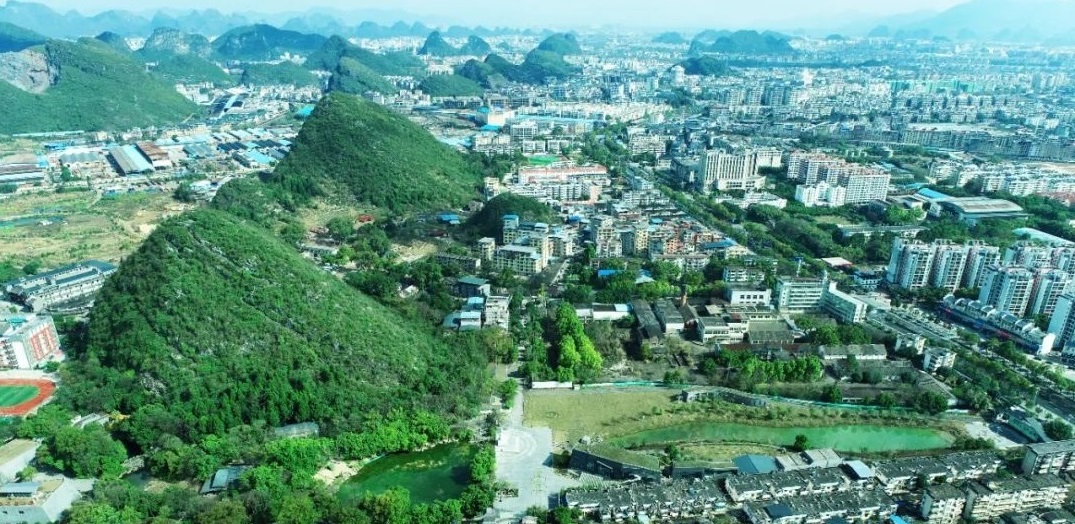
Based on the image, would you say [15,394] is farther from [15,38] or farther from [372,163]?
[15,38]

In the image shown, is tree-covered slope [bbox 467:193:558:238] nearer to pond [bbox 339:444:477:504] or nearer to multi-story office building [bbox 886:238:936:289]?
multi-story office building [bbox 886:238:936:289]

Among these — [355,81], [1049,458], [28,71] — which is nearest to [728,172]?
[1049,458]

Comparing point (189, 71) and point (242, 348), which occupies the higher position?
point (189, 71)

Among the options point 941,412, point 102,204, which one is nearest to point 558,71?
point 102,204

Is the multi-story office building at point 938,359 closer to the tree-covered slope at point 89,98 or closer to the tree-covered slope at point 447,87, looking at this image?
the tree-covered slope at point 89,98

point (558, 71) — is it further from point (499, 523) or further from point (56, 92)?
point (499, 523)

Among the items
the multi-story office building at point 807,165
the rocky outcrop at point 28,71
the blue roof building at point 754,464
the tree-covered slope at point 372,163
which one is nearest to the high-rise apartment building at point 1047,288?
the blue roof building at point 754,464
